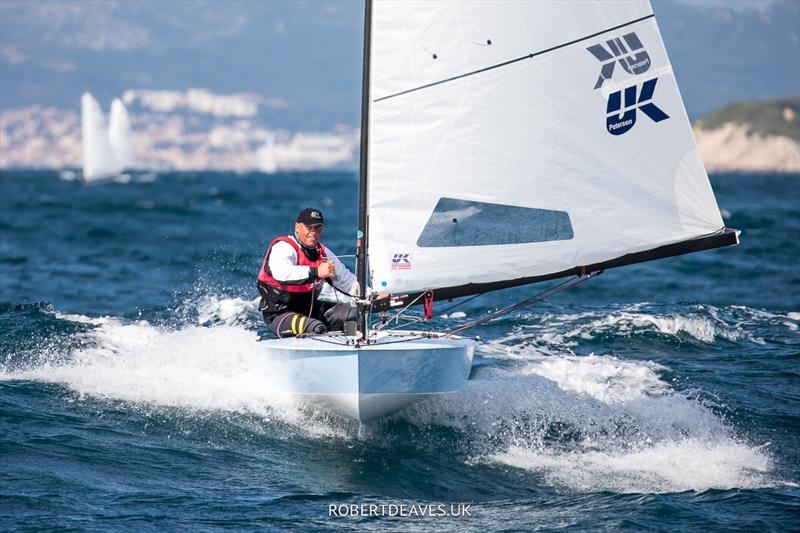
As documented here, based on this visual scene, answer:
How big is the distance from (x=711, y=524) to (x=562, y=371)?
372cm

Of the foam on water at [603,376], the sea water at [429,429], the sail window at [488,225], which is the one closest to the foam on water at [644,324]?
the sea water at [429,429]

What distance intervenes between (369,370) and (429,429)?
107cm

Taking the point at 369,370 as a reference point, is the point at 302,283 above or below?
above

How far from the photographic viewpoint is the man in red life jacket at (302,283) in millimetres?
8734

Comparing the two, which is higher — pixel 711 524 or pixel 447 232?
pixel 447 232

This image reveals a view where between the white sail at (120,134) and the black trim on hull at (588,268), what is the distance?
66309 mm

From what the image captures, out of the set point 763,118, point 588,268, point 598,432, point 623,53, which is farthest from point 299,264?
point 763,118

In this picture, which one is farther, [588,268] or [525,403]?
[525,403]

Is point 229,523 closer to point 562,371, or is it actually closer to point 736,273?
point 562,371

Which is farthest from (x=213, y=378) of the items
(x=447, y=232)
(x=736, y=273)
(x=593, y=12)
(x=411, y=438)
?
(x=736, y=273)

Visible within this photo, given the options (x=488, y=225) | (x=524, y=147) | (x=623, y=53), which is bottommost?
(x=488, y=225)

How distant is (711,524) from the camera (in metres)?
6.64

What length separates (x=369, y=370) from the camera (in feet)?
25.4

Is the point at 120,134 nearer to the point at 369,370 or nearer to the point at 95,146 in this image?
the point at 95,146
